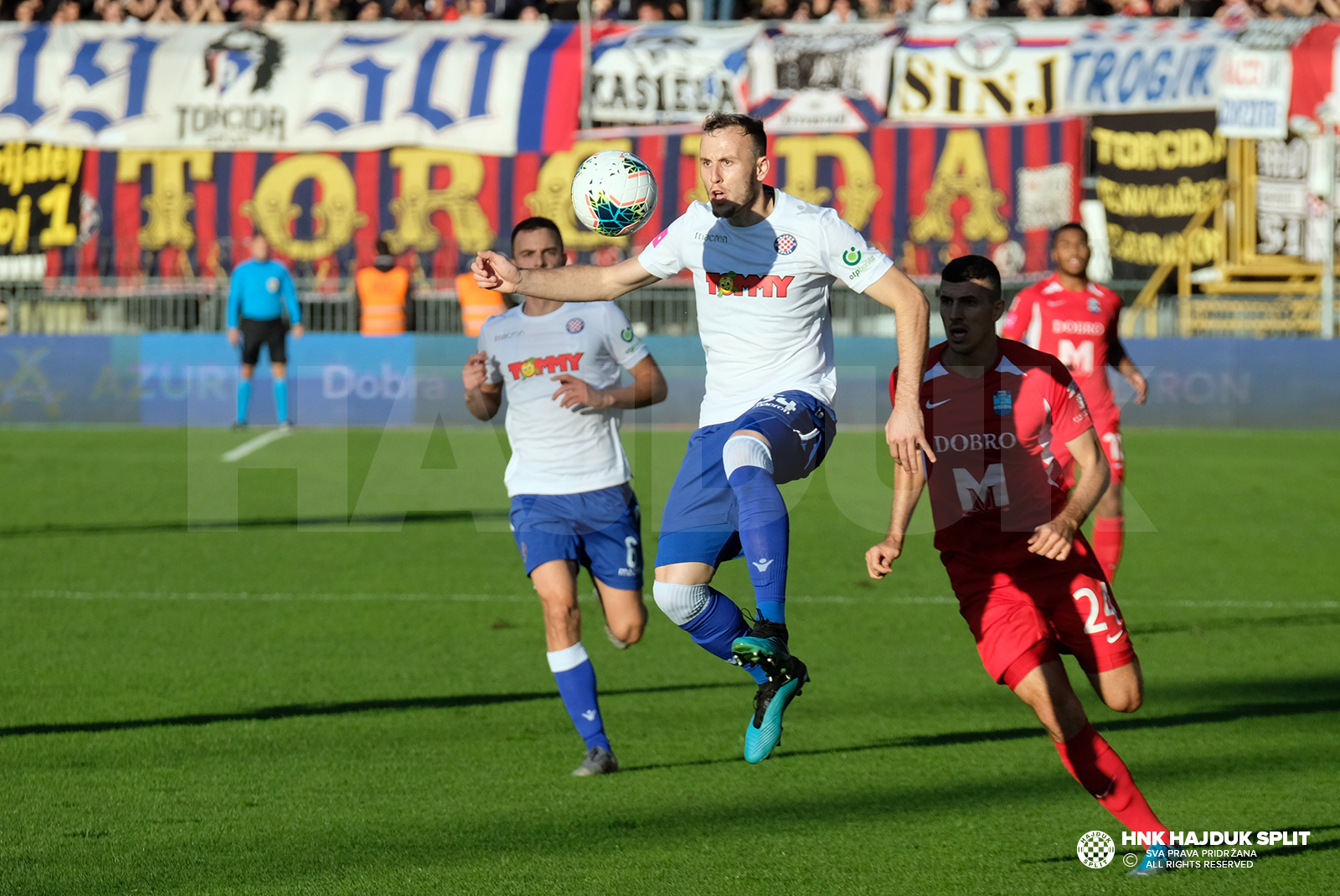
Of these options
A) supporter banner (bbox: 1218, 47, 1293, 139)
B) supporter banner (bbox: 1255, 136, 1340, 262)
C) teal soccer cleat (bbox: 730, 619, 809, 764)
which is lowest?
teal soccer cleat (bbox: 730, 619, 809, 764)

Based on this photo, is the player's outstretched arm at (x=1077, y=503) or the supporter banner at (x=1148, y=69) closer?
the player's outstretched arm at (x=1077, y=503)

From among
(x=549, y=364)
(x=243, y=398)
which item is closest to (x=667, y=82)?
(x=243, y=398)

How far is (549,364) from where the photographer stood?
22.7 ft

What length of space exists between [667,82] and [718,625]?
19696mm

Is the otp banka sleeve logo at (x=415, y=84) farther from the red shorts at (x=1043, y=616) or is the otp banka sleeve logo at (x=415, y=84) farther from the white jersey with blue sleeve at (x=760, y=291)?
the red shorts at (x=1043, y=616)

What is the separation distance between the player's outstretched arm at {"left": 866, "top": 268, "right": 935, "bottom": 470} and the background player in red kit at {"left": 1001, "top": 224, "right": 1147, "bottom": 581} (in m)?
4.64

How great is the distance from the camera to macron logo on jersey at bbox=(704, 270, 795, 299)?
5473 millimetres

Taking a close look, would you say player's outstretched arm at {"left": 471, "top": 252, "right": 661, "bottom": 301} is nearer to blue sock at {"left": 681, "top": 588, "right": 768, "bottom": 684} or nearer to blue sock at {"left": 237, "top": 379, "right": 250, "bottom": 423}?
blue sock at {"left": 681, "top": 588, "right": 768, "bottom": 684}

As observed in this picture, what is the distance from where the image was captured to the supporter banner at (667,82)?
24.3 meters

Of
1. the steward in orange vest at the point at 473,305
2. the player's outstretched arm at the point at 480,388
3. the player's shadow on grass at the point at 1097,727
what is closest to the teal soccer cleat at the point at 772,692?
the player's shadow on grass at the point at 1097,727

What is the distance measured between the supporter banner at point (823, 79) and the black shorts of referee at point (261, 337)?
884 cm

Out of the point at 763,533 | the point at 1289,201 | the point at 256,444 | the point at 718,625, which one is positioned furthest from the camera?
the point at 1289,201

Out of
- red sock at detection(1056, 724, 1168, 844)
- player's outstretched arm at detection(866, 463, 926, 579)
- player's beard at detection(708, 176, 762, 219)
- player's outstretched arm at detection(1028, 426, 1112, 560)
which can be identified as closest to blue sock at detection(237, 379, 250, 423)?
player's beard at detection(708, 176, 762, 219)

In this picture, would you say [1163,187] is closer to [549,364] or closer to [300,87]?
[300,87]
